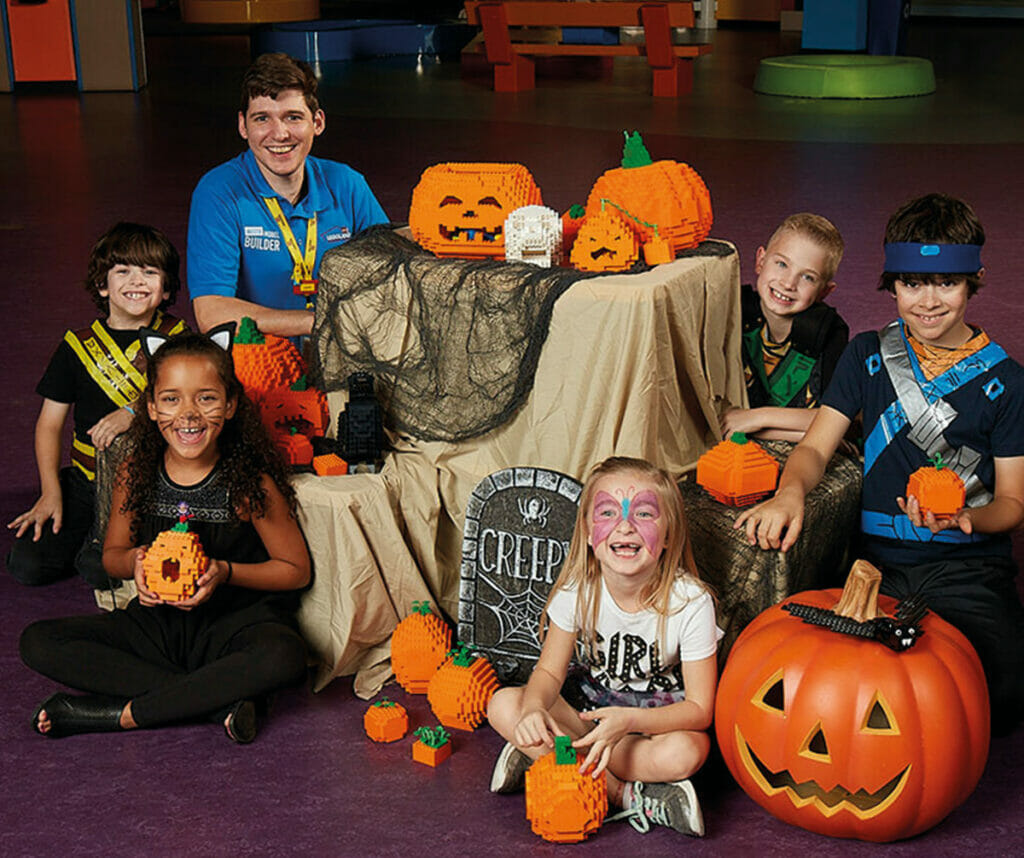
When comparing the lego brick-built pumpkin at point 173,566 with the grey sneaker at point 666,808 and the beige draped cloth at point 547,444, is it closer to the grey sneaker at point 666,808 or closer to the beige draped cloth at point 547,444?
the beige draped cloth at point 547,444

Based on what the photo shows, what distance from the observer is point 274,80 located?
14.3ft

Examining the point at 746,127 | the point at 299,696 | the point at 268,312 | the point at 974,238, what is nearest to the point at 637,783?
the point at 299,696

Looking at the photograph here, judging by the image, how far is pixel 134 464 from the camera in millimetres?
3512

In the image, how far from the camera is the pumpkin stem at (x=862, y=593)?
2818 millimetres

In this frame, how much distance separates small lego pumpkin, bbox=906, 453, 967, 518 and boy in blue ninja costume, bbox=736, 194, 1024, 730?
2 centimetres

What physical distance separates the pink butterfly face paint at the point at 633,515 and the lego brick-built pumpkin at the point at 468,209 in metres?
1.04

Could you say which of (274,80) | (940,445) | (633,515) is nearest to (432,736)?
(633,515)

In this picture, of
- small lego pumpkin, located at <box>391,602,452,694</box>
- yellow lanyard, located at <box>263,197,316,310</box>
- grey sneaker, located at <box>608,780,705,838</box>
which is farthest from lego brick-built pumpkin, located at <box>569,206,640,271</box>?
grey sneaker, located at <box>608,780,705,838</box>

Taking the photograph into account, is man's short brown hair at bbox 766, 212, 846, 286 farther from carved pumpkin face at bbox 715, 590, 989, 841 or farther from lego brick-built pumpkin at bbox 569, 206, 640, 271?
carved pumpkin face at bbox 715, 590, 989, 841

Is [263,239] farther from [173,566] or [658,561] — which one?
[658,561]

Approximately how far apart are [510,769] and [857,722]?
75 cm

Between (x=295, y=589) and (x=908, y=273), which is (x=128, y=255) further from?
(x=908, y=273)

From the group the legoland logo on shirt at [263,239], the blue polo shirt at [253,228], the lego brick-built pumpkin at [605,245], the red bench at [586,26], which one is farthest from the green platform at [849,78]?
the lego brick-built pumpkin at [605,245]

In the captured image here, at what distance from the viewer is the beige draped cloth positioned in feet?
11.4
